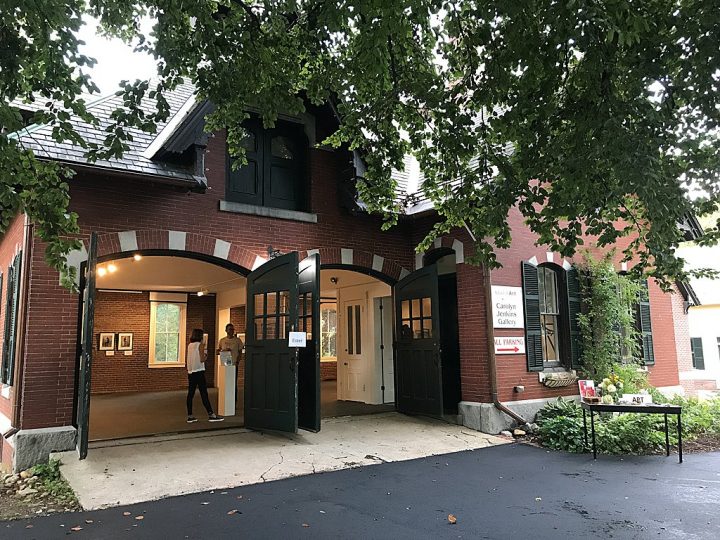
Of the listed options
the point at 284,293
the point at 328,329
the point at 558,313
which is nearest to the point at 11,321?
the point at 284,293

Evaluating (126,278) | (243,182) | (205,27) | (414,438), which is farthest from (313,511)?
(126,278)

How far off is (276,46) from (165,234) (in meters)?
3.82

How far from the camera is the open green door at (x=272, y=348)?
7938 millimetres

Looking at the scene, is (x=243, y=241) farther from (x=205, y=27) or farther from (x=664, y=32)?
(x=664, y=32)

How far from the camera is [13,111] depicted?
419 cm

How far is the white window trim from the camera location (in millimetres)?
17422

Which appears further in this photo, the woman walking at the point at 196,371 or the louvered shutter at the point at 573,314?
the louvered shutter at the point at 573,314

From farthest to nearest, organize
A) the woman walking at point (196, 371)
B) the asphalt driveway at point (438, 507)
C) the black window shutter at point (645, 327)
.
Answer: the black window shutter at point (645, 327)
the woman walking at point (196, 371)
the asphalt driveway at point (438, 507)

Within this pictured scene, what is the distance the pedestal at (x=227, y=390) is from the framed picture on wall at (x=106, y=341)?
25.8ft

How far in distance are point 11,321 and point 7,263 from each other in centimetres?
175

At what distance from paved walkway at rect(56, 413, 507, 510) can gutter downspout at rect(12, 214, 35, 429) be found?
914 mm

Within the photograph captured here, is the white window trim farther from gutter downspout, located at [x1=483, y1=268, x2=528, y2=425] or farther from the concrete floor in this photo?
gutter downspout, located at [x1=483, y1=268, x2=528, y2=425]

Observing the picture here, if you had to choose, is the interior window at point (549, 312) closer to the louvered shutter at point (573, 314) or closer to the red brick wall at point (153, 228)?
the louvered shutter at point (573, 314)

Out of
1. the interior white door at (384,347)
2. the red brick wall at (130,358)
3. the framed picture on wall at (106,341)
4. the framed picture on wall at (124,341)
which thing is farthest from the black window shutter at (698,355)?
the framed picture on wall at (106,341)
